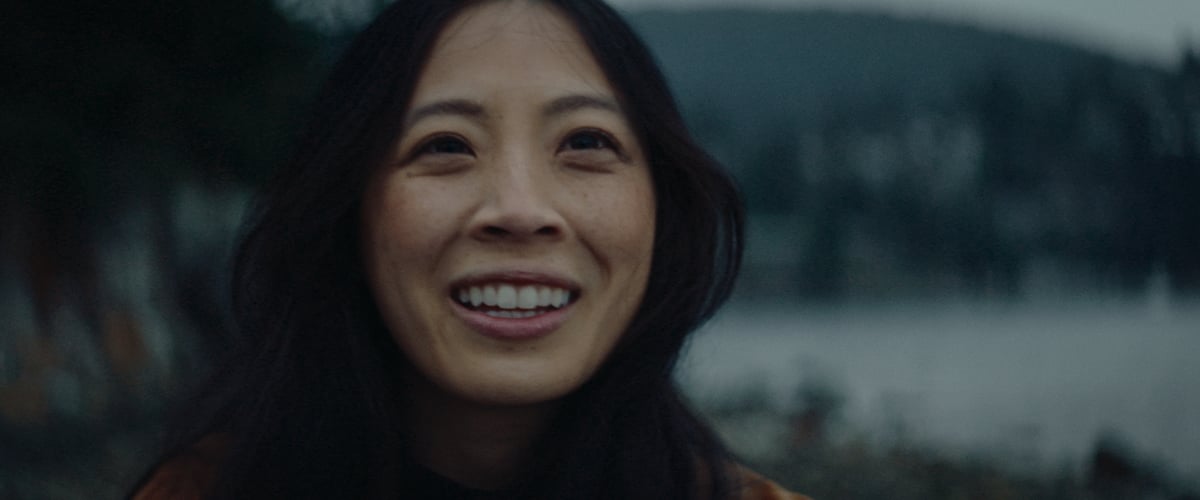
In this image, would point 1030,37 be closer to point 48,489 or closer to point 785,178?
point 785,178

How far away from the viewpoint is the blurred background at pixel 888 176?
3746mm

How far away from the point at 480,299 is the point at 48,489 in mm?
4020

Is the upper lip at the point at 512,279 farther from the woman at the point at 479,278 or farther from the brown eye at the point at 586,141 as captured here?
the brown eye at the point at 586,141

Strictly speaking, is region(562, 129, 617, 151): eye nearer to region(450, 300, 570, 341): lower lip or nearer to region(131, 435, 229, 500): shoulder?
region(450, 300, 570, 341): lower lip

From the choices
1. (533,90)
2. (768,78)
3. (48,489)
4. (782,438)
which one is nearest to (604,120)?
(533,90)

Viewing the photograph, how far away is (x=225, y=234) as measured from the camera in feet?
16.2

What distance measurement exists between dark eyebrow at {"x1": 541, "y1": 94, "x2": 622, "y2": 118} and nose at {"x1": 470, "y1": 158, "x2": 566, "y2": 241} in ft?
0.30

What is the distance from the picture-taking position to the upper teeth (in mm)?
1673

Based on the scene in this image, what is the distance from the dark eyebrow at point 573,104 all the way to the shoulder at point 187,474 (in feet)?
2.67

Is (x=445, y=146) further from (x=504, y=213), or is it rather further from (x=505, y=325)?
(x=505, y=325)

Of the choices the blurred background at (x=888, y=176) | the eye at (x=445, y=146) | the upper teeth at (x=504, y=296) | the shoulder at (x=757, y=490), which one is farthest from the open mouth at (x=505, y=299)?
the blurred background at (x=888, y=176)

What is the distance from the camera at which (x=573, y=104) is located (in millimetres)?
1710

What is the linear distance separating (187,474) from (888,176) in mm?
2698

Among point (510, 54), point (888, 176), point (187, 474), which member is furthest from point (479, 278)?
point (888, 176)
